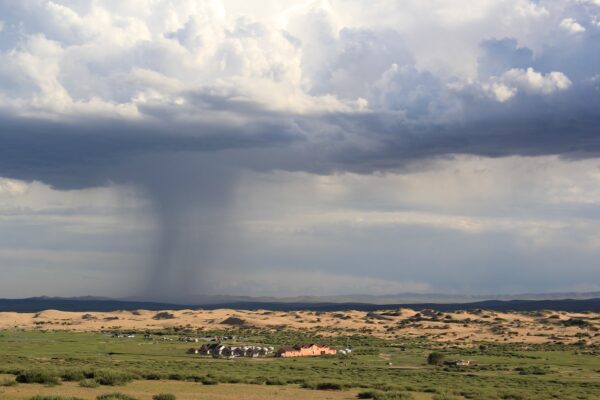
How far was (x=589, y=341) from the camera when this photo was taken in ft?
388

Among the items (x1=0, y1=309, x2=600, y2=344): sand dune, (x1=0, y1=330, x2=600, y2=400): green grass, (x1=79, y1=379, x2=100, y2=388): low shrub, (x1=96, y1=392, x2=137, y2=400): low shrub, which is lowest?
(x1=0, y1=330, x2=600, y2=400): green grass

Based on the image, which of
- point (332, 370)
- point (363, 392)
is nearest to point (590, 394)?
point (363, 392)

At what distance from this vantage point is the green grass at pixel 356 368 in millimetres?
52572

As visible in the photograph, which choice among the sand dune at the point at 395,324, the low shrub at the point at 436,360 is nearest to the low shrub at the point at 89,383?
the low shrub at the point at 436,360

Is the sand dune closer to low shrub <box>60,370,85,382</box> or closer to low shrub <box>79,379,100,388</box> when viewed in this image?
low shrub <box>60,370,85,382</box>

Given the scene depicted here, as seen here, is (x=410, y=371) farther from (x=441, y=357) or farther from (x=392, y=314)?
(x=392, y=314)

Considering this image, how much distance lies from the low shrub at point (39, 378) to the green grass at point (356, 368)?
66 mm

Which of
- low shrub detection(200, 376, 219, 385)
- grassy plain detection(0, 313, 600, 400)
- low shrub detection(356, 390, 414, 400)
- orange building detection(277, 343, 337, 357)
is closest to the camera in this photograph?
low shrub detection(356, 390, 414, 400)

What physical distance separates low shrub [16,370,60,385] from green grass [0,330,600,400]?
0.22 feet

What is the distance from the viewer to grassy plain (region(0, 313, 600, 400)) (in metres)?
49.2

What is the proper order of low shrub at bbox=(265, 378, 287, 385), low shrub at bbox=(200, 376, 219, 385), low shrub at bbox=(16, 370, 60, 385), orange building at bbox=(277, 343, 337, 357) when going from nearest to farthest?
low shrub at bbox=(16, 370, 60, 385), low shrub at bbox=(200, 376, 219, 385), low shrub at bbox=(265, 378, 287, 385), orange building at bbox=(277, 343, 337, 357)

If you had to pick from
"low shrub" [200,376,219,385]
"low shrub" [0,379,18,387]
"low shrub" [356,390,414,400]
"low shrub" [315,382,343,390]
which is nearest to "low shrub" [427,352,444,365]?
"low shrub" [315,382,343,390]

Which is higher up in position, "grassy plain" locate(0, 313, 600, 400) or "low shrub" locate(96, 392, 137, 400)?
"low shrub" locate(96, 392, 137, 400)

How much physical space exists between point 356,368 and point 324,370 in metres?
4.47
